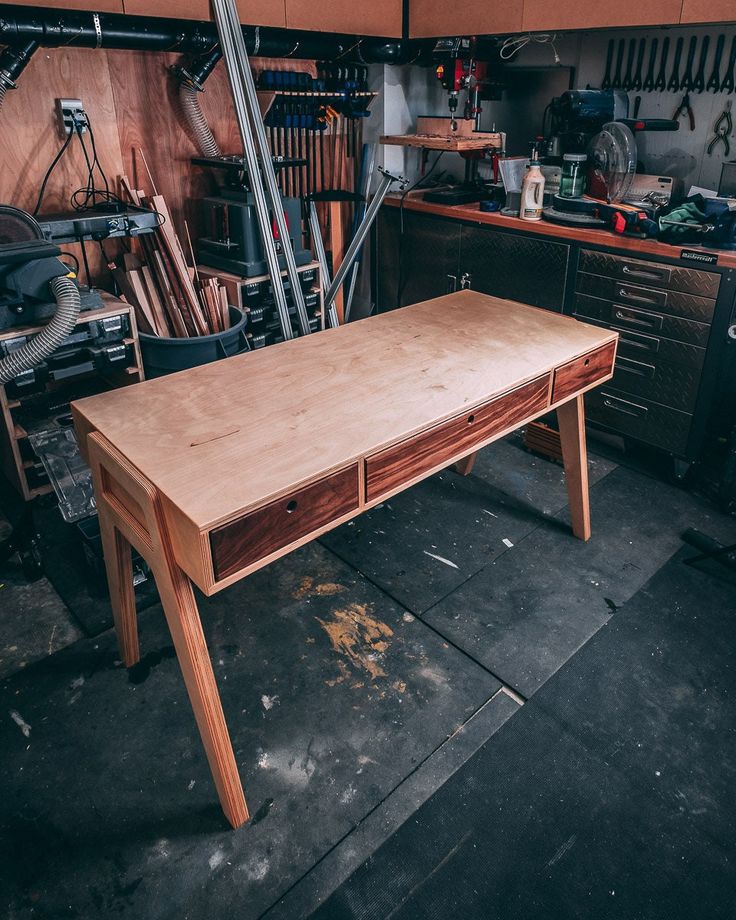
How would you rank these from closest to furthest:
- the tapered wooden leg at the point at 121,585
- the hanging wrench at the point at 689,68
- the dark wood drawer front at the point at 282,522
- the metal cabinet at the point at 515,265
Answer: the dark wood drawer front at the point at 282,522, the tapered wooden leg at the point at 121,585, the hanging wrench at the point at 689,68, the metal cabinet at the point at 515,265

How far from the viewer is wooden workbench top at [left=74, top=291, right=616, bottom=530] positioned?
50.3 inches

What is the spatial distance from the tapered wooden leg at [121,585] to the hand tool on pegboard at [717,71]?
305 centimetres

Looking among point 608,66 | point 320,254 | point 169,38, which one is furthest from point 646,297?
point 169,38

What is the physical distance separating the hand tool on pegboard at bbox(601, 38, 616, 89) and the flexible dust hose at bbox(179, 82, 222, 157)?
190cm

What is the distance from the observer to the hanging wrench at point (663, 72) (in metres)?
3.00

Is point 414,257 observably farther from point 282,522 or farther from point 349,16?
point 282,522

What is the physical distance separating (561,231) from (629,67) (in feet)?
3.10

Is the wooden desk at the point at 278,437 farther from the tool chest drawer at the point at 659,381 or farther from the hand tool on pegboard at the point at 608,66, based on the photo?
the hand tool on pegboard at the point at 608,66

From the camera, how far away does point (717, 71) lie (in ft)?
9.41

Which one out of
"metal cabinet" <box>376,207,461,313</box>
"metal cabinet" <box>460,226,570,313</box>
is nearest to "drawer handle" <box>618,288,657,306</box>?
"metal cabinet" <box>460,226,570,313</box>

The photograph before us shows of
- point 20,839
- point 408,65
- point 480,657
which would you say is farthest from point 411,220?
point 20,839

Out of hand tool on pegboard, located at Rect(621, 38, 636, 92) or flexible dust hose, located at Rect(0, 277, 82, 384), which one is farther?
hand tool on pegboard, located at Rect(621, 38, 636, 92)

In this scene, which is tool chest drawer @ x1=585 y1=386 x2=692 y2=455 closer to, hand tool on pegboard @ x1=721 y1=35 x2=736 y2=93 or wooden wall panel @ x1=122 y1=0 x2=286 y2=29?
hand tool on pegboard @ x1=721 y1=35 x2=736 y2=93

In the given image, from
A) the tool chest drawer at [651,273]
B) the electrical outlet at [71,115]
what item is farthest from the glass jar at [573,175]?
the electrical outlet at [71,115]
